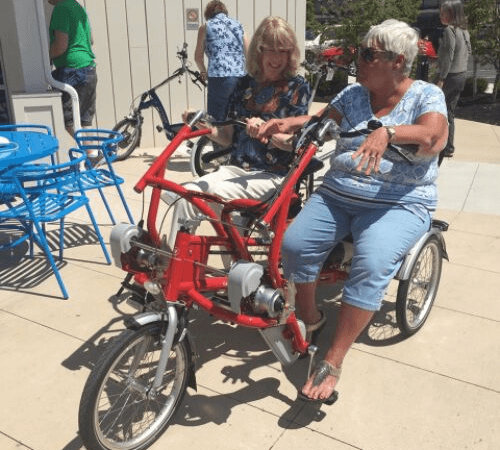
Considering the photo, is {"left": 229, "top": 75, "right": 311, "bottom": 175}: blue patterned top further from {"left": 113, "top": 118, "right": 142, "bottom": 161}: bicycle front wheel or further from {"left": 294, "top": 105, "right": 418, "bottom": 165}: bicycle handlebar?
{"left": 113, "top": 118, "right": 142, "bottom": 161}: bicycle front wheel

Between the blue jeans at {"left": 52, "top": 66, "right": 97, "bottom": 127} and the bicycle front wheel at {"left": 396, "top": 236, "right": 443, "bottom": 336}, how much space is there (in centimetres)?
416

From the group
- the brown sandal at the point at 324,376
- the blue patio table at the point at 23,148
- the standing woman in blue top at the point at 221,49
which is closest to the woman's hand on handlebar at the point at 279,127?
the brown sandal at the point at 324,376

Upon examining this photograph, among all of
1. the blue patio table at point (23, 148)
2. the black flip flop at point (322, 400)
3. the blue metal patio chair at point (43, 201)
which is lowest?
the black flip flop at point (322, 400)

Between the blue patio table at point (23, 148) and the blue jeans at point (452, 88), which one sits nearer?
the blue patio table at point (23, 148)

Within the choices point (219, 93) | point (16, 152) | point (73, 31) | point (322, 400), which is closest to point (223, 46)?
point (219, 93)

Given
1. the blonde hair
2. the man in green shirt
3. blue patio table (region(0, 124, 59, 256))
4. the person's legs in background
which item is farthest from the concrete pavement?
the person's legs in background

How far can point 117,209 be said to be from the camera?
510cm

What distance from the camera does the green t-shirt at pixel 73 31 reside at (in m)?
5.75

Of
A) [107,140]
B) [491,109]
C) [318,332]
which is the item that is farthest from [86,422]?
[491,109]

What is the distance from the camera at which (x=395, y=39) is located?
2.61 meters

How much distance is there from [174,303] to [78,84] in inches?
178

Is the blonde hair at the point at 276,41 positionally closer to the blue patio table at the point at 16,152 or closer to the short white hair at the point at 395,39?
the short white hair at the point at 395,39

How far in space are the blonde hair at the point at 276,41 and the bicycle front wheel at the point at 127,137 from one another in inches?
146

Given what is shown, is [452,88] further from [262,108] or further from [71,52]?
[262,108]
